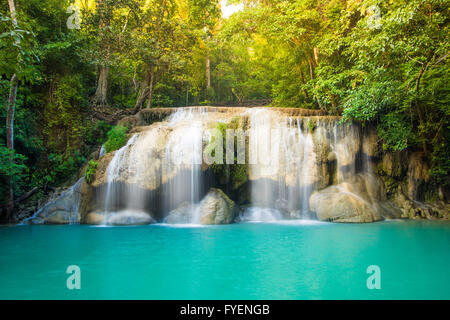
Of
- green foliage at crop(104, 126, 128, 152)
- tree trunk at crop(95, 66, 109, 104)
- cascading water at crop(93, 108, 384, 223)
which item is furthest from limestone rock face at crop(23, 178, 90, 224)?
tree trunk at crop(95, 66, 109, 104)

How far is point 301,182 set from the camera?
988 centimetres

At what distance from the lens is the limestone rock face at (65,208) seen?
347 inches

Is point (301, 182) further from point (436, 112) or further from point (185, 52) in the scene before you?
point (185, 52)

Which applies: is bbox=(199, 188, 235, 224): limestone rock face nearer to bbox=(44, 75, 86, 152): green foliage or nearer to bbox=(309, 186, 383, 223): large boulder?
bbox=(309, 186, 383, 223): large boulder

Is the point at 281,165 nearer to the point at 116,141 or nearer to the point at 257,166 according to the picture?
the point at 257,166

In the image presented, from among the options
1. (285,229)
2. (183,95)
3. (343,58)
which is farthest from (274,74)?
(285,229)

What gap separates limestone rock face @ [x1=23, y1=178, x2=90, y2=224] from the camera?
882 cm

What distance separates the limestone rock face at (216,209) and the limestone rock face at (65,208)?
3.96 meters

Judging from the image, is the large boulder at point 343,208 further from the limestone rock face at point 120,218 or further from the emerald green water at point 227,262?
the limestone rock face at point 120,218

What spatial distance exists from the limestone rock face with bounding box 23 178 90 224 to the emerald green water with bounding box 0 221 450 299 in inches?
49.5

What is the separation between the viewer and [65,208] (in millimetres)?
9023

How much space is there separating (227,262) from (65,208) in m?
6.95

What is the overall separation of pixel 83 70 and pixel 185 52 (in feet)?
17.2

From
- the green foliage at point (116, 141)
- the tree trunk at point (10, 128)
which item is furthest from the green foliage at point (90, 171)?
the tree trunk at point (10, 128)
